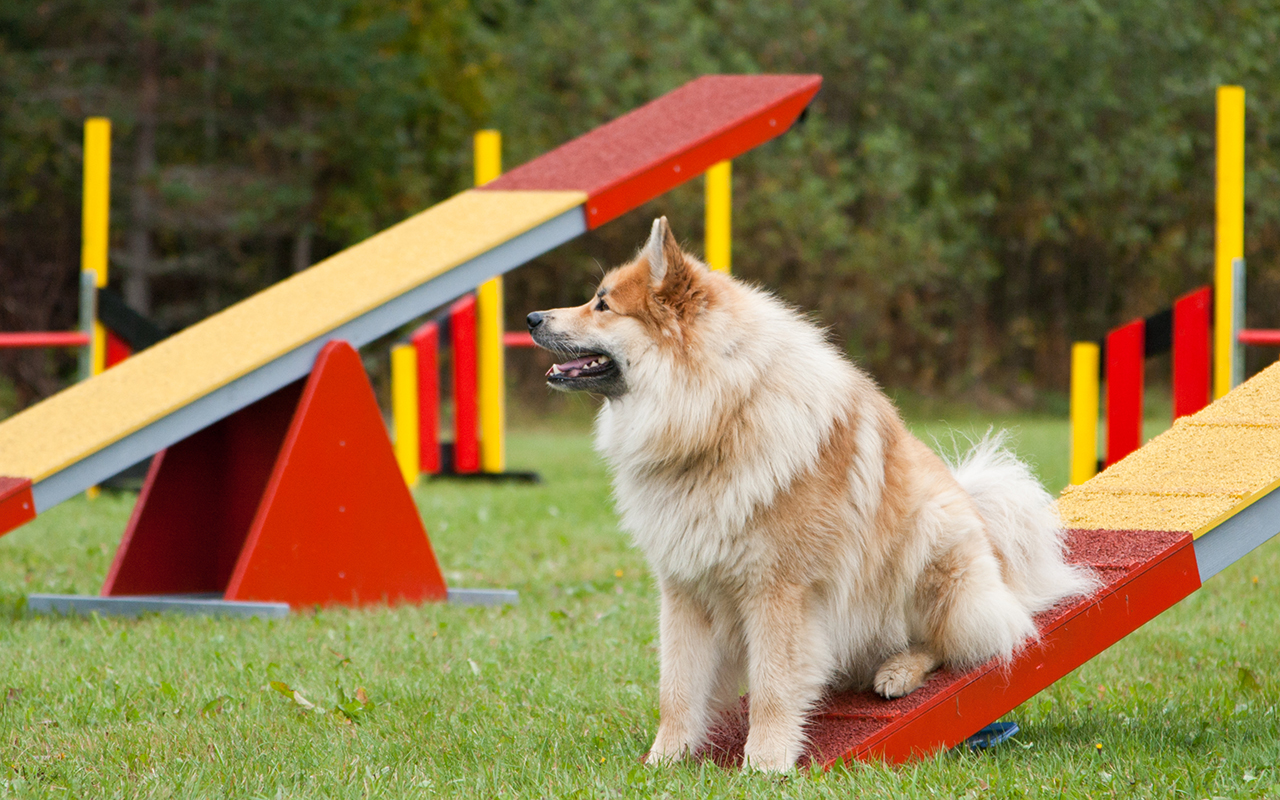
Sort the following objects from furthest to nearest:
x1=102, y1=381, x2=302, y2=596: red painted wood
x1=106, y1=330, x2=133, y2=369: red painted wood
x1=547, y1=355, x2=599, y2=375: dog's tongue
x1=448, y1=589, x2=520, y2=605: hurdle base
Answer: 1. x1=106, y1=330, x2=133, y2=369: red painted wood
2. x1=448, y1=589, x2=520, y2=605: hurdle base
3. x1=102, y1=381, x2=302, y2=596: red painted wood
4. x1=547, y1=355, x2=599, y2=375: dog's tongue

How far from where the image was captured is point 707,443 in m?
3.06

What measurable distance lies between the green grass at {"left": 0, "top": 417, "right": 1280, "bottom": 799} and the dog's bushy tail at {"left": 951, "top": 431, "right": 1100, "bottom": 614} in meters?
0.41

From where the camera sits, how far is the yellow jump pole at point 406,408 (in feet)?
30.7

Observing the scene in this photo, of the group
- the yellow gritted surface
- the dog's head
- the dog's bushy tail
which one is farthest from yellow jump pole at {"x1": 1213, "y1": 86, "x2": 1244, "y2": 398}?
the dog's head

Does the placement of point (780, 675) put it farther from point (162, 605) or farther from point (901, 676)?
point (162, 605)

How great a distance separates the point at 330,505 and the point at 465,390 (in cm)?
536

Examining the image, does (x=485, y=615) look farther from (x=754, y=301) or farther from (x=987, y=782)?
(x=987, y=782)

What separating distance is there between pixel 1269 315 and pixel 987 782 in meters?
18.2

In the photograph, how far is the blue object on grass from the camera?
320cm

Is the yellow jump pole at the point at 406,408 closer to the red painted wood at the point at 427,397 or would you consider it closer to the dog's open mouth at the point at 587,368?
the red painted wood at the point at 427,397

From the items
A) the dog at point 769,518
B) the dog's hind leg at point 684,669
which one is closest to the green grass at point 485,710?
the dog's hind leg at point 684,669

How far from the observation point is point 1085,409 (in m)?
8.23

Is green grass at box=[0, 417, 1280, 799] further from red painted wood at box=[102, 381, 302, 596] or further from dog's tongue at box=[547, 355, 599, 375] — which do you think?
dog's tongue at box=[547, 355, 599, 375]

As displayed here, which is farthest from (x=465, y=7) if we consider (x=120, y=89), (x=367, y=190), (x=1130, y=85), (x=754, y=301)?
(x=754, y=301)
